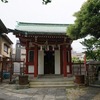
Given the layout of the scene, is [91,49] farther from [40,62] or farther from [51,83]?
[51,83]

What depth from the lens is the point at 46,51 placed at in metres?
20.1

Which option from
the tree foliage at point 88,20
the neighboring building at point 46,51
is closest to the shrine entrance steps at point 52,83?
the neighboring building at point 46,51

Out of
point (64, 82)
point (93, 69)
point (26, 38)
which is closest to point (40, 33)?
point (26, 38)

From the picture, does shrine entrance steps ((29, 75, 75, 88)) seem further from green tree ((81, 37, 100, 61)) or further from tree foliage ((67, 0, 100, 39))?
green tree ((81, 37, 100, 61))

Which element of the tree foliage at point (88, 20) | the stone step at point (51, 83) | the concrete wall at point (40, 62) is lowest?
the stone step at point (51, 83)

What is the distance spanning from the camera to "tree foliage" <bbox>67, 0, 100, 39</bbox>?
11.3m

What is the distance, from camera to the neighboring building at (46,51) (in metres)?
17.9

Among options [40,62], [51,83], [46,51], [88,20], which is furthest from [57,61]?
[88,20]

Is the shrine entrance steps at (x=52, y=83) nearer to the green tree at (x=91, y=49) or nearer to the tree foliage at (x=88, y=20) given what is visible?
the tree foliage at (x=88, y=20)

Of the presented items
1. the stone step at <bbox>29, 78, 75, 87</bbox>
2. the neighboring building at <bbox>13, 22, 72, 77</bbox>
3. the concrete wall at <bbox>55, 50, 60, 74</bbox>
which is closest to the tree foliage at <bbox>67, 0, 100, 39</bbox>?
the stone step at <bbox>29, 78, 75, 87</bbox>

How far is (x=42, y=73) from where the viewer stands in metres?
19.6

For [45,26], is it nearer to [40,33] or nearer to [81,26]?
[40,33]

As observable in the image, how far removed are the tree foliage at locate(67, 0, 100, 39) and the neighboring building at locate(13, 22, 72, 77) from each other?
5239 millimetres

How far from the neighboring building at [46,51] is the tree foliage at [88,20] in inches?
206
